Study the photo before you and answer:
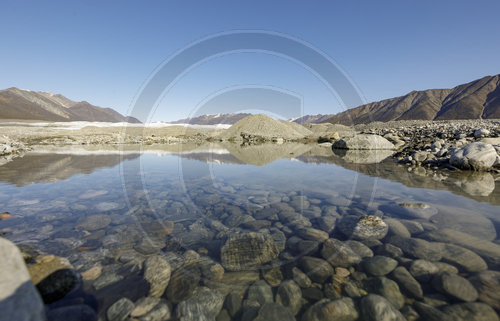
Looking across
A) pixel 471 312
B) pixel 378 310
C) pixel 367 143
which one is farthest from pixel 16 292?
pixel 367 143

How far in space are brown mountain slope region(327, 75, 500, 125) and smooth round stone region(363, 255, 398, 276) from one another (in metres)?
119

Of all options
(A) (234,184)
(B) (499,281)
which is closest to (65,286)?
(B) (499,281)

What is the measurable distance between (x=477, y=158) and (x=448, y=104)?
199 meters

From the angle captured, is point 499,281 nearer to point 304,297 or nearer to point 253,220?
point 304,297

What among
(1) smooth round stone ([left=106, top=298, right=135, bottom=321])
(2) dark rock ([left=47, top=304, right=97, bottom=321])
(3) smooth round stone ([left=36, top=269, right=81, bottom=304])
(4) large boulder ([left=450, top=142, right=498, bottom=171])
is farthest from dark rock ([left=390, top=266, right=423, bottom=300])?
(4) large boulder ([left=450, top=142, right=498, bottom=171])

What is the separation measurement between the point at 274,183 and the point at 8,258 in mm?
7148

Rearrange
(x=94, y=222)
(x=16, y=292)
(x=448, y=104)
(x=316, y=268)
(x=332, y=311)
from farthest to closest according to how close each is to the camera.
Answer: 1. (x=448, y=104)
2. (x=94, y=222)
3. (x=316, y=268)
4. (x=332, y=311)
5. (x=16, y=292)

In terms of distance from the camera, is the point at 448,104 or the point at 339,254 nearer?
the point at 339,254

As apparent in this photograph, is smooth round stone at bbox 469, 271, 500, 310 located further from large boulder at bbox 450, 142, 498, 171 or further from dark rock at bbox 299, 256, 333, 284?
large boulder at bbox 450, 142, 498, 171

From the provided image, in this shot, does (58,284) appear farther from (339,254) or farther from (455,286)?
(455,286)

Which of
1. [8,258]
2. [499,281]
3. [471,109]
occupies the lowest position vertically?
[499,281]

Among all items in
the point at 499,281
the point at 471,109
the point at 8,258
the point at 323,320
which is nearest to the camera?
the point at 8,258

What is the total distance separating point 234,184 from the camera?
26.9ft

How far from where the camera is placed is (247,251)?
3438 mm
